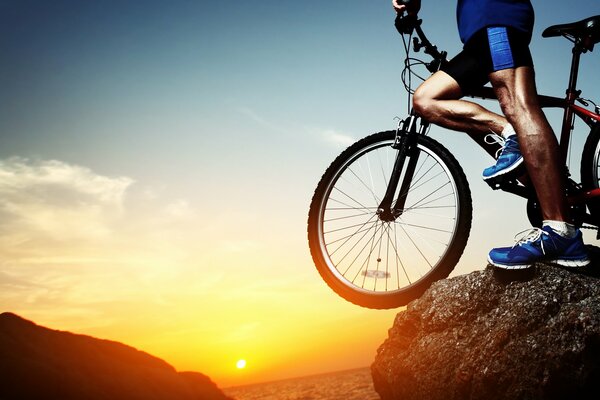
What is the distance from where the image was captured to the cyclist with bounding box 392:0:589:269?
222 cm

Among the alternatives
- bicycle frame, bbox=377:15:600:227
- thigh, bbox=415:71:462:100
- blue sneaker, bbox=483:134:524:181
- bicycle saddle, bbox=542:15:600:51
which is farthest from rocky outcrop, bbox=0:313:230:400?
bicycle saddle, bbox=542:15:600:51

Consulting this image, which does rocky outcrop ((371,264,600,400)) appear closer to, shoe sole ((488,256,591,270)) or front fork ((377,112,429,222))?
shoe sole ((488,256,591,270))

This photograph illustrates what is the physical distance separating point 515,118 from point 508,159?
271mm

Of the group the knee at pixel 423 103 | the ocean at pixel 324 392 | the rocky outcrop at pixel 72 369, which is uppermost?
the knee at pixel 423 103

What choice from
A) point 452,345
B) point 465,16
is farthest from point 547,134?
point 452,345

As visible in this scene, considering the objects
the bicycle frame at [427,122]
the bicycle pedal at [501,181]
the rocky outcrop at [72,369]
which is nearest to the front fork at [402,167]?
the bicycle frame at [427,122]

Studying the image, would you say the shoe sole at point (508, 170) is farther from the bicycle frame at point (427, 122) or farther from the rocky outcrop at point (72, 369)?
the rocky outcrop at point (72, 369)

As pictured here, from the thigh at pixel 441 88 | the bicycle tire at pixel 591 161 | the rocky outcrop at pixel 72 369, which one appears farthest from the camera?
the rocky outcrop at pixel 72 369

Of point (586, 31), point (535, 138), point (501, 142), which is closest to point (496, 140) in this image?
point (501, 142)

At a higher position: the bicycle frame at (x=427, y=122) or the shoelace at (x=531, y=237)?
the bicycle frame at (x=427, y=122)

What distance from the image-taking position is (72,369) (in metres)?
8.90

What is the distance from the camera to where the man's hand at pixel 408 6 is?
298 centimetres

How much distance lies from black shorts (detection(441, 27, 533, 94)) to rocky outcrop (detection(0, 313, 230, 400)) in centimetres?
980

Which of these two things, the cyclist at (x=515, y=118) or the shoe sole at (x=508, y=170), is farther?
the shoe sole at (x=508, y=170)
